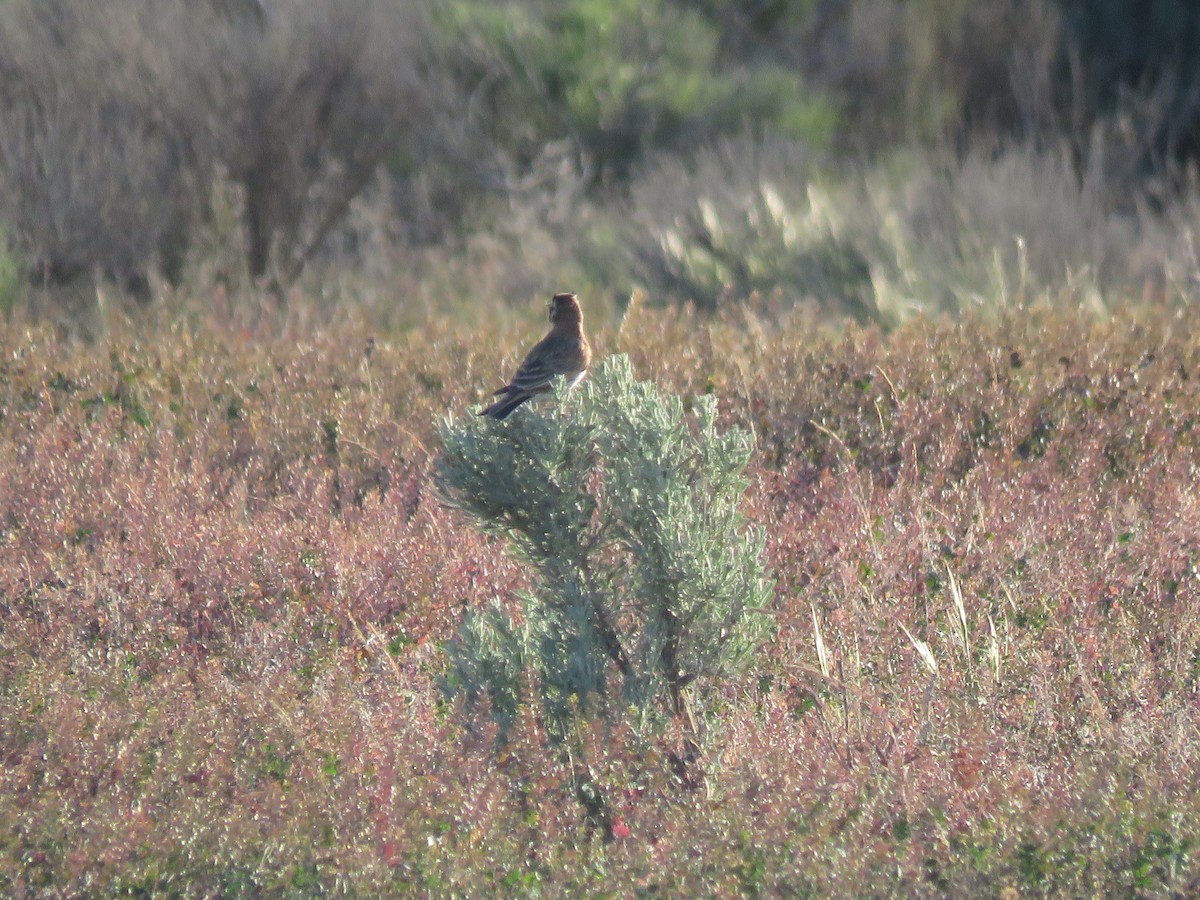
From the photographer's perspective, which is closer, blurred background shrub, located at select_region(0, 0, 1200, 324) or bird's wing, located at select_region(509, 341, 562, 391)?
bird's wing, located at select_region(509, 341, 562, 391)

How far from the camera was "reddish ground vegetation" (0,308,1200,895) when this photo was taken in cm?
374

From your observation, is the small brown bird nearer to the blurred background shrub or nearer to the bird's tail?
the bird's tail

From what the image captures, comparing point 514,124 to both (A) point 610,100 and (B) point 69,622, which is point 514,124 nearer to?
(A) point 610,100

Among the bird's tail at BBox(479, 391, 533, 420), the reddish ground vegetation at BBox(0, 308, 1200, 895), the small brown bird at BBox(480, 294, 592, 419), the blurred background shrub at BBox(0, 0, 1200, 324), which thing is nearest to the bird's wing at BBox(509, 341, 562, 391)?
the small brown bird at BBox(480, 294, 592, 419)

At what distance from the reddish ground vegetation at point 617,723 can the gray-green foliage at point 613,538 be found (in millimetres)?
194

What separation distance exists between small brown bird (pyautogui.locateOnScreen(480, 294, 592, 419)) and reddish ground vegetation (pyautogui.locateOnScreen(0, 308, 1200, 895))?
0.91 m

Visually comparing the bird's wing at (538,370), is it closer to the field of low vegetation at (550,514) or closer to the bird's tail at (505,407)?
the bird's tail at (505,407)

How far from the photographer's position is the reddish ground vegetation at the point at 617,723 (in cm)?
374

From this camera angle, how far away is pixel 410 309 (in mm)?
11492

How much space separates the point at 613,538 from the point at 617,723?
0.52 m

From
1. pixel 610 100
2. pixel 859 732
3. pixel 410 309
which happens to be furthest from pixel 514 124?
pixel 859 732

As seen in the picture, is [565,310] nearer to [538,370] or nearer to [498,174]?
[538,370]

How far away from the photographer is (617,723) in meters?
4.27

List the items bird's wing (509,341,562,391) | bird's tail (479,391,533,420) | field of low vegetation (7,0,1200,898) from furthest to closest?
bird's wing (509,341,562,391) → bird's tail (479,391,533,420) → field of low vegetation (7,0,1200,898)
